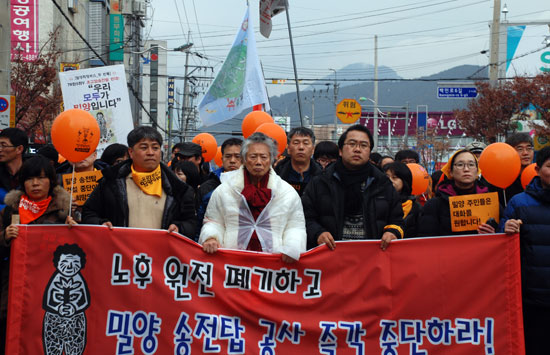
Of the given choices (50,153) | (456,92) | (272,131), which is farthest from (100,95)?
(456,92)

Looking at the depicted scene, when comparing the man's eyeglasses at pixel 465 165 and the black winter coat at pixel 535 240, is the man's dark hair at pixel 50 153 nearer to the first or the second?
the man's eyeglasses at pixel 465 165

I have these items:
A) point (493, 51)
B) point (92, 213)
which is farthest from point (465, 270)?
point (493, 51)

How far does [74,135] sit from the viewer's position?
4867mm

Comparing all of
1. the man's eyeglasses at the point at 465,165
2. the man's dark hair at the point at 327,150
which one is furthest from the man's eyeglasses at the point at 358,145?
the man's dark hair at the point at 327,150

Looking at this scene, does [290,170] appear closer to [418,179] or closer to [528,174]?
[418,179]

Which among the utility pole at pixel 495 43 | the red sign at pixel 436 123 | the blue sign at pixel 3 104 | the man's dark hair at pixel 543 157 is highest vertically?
the red sign at pixel 436 123

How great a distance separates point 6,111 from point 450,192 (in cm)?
788

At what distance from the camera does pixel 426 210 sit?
16.3 ft

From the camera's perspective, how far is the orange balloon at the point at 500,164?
196 inches

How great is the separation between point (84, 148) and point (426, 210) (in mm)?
2742

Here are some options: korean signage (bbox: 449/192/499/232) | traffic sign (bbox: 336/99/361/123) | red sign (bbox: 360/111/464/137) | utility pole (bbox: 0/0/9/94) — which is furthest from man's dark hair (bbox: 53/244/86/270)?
red sign (bbox: 360/111/464/137)

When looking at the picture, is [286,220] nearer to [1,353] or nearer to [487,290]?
[487,290]

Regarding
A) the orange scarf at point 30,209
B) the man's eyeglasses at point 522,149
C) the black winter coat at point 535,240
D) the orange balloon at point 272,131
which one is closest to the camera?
the black winter coat at point 535,240

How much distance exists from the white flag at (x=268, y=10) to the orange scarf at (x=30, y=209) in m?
8.11
